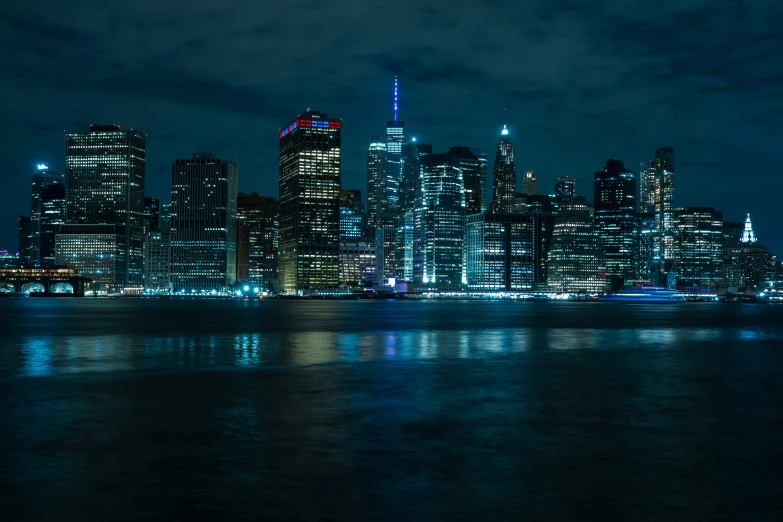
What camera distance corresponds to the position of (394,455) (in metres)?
20.5

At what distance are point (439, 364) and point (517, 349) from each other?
1422 cm

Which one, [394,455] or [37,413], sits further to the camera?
[37,413]

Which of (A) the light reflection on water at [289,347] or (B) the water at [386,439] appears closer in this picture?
(B) the water at [386,439]

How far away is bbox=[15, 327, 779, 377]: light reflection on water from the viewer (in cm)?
4544

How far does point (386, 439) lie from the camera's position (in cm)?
2291

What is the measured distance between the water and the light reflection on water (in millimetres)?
688

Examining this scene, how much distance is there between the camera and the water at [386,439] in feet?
52.0

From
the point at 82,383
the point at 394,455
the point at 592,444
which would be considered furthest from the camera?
the point at 82,383

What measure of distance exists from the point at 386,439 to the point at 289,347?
119 feet

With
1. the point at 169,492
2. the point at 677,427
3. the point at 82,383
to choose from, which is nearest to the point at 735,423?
the point at 677,427

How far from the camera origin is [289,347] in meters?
58.2

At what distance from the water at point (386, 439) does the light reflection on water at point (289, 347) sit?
69cm

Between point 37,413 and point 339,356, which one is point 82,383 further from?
point 339,356

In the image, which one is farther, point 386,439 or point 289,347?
point 289,347
